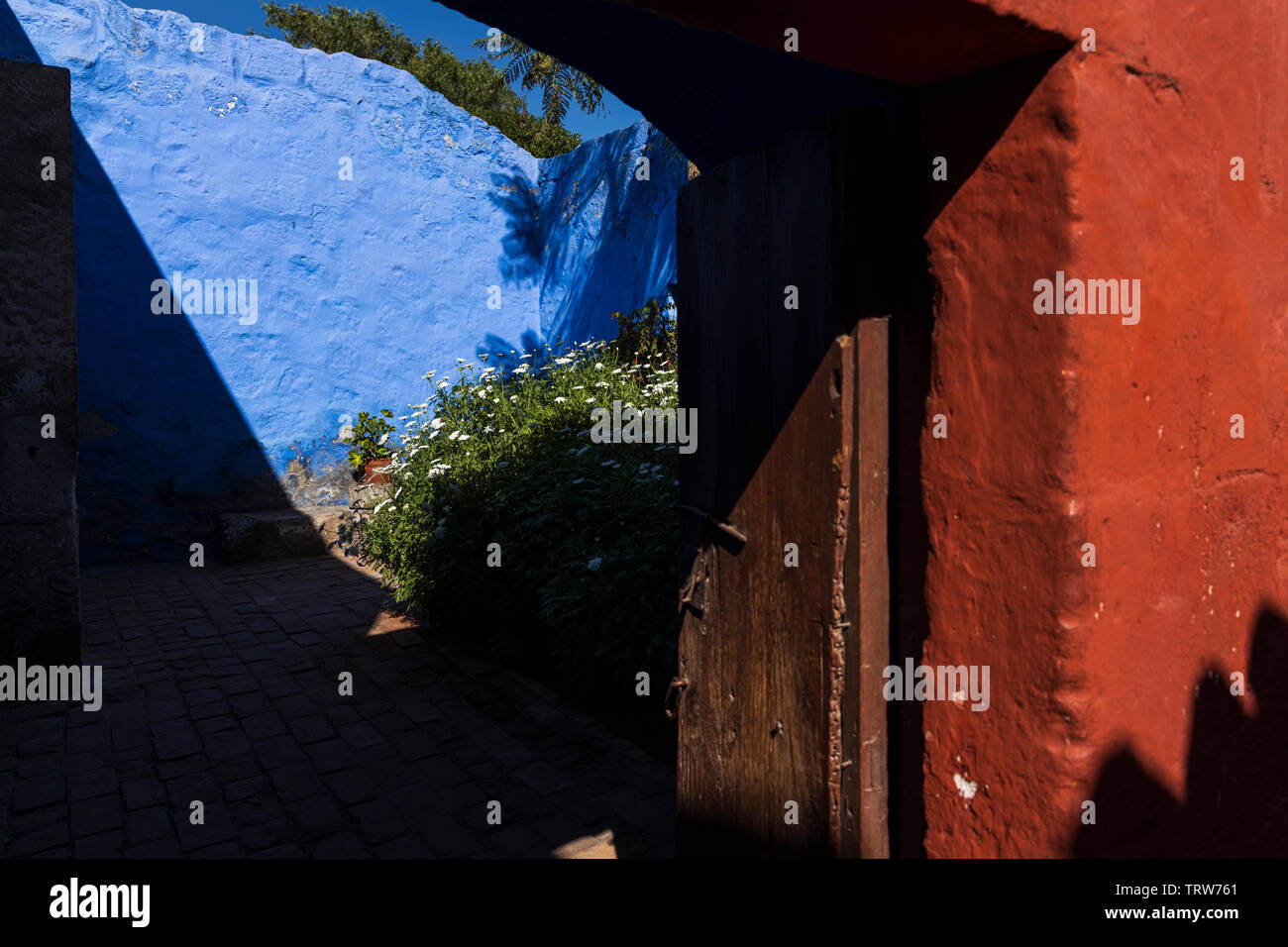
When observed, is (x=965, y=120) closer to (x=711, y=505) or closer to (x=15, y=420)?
(x=711, y=505)

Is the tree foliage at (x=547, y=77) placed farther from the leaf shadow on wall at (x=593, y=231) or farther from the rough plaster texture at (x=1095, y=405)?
the rough plaster texture at (x=1095, y=405)

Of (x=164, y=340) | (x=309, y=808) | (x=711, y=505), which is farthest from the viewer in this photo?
(x=164, y=340)

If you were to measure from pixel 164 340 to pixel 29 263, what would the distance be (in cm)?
354

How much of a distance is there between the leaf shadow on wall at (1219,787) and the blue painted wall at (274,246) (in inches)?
275

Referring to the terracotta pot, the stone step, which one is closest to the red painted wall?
the terracotta pot

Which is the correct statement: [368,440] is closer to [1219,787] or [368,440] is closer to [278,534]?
[278,534]

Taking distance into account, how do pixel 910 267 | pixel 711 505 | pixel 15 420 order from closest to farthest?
pixel 910 267
pixel 711 505
pixel 15 420

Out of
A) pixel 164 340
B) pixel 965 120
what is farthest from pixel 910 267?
pixel 164 340

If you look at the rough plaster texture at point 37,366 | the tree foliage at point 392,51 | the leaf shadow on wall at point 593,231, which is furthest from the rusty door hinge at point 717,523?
the tree foliage at point 392,51

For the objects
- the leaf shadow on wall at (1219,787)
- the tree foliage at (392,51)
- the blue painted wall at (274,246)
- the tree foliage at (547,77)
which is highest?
the tree foliage at (392,51)

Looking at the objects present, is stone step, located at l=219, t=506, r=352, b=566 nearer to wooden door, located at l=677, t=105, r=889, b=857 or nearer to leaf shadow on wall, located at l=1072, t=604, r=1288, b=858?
wooden door, located at l=677, t=105, r=889, b=857

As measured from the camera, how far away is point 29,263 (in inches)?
191

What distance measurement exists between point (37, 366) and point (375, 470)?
384cm

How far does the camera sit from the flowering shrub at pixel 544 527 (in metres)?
4.26
